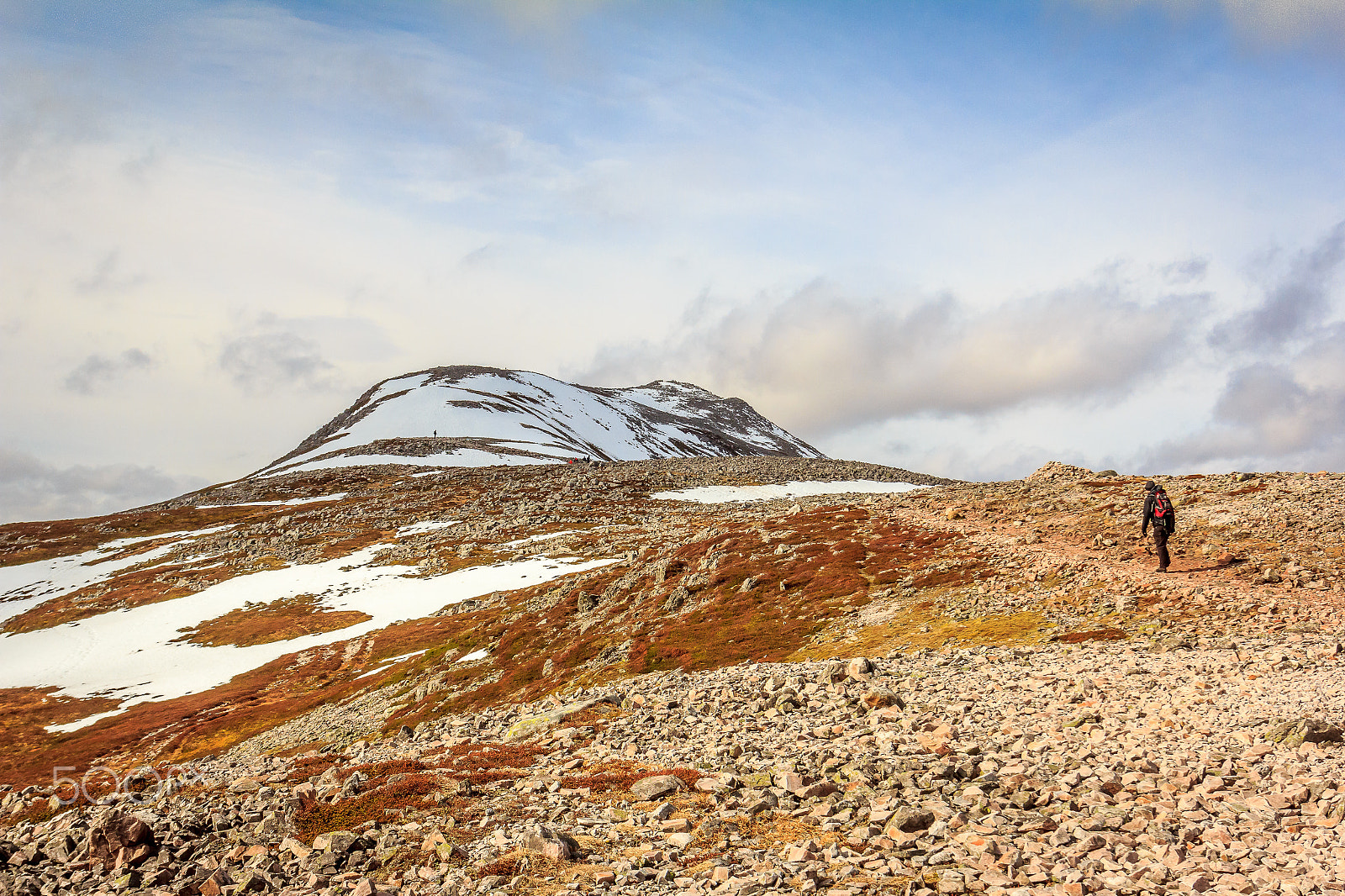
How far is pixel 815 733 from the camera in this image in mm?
17875

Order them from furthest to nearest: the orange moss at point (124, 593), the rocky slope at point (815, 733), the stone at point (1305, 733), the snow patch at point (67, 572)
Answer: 1. the snow patch at point (67, 572)
2. the orange moss at point (124, 593)
3. the stone at point (1305, 733)
4. the rocky slope at point (815, 733)

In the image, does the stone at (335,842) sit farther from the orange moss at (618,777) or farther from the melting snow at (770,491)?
the melting snow at (770,491)

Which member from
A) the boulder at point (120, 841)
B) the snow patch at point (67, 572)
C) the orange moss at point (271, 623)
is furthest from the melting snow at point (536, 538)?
the boulder at point (120, 841)

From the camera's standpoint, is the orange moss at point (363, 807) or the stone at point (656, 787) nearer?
the orange moss at point (363, 807)

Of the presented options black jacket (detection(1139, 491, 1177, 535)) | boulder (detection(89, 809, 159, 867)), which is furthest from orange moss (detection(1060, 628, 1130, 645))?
boulder (detection(89, 809, 159, 867))

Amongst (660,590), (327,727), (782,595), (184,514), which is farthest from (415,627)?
Result: (184,514)

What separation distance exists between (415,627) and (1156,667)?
176 feet

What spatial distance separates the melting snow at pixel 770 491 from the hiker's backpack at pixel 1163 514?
70.8 meters

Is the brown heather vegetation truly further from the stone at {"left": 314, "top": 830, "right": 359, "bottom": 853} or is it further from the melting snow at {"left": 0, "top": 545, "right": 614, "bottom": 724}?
the stone at {"left": 314, "top": 830, "right": 359, "bottom": 853}

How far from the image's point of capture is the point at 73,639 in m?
66.7

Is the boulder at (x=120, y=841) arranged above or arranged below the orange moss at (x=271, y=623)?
above

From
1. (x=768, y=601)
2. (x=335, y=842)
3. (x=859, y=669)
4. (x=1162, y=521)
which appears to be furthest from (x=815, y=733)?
(x=1162, y=521)

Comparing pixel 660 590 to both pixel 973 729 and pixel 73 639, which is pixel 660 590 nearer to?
pixel 973 729

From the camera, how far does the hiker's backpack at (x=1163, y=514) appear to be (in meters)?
29.8
